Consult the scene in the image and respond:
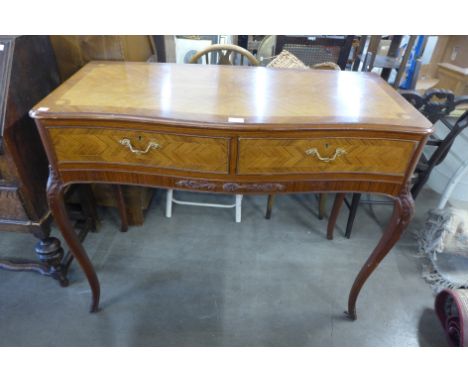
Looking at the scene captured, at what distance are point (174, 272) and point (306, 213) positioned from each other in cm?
88

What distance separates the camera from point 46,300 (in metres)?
1.45

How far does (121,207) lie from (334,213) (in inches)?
44.6

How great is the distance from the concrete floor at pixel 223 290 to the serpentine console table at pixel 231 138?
1.88 feet

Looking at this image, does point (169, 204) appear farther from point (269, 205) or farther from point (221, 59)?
point (221, 59)

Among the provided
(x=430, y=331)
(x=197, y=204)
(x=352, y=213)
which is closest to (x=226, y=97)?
(x=197, y=204)

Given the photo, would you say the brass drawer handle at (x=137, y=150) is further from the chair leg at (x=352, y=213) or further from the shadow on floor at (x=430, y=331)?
the shadow on floor at (x=430, y=331)

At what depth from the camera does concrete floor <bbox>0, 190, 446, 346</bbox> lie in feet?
4.43

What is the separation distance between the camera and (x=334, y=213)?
1.71m

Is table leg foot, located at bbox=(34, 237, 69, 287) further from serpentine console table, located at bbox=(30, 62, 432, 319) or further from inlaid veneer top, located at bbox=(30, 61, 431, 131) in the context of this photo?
inlaid veneer top, located at bbox=(30, 61, 431, 131)

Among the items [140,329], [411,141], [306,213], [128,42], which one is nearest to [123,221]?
[140,329]

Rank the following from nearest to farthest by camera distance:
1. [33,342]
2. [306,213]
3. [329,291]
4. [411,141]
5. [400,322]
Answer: [411,141] → [33,342] → [400,322] → [329,291] → [306,213]

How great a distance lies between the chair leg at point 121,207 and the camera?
1.63m

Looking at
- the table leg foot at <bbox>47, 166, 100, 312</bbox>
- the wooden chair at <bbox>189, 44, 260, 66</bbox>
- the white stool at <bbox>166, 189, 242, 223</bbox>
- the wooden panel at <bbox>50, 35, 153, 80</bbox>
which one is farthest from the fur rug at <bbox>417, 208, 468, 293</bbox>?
the wooden panel at <bbox>50, 35, 153, 80</bbox>

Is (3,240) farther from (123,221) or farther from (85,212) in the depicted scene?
(123,221)
